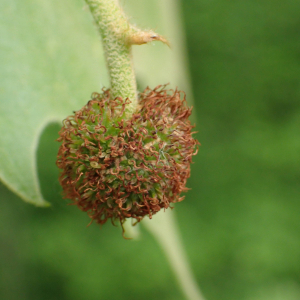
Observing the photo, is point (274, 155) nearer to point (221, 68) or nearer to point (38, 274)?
point (221, 68)

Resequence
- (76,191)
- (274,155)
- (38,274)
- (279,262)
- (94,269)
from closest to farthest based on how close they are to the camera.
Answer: (76,191) < (38,274) < (94,269) < (279,262) < (274,155)

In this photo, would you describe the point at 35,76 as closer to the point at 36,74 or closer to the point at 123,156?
the point at 36,74

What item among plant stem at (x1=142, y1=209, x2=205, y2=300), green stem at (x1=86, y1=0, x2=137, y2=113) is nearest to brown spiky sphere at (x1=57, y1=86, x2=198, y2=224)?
green stem at (x1=86, y1=0, x2=137, y2=113)

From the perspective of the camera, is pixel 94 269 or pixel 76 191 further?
pixel 94 269

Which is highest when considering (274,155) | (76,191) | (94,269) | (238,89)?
(76,191)

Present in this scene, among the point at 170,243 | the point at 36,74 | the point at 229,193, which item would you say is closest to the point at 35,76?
the point at 36,74

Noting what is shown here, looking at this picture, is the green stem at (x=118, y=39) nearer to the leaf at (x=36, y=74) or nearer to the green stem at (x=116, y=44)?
the green stem at (x=116, y=44)

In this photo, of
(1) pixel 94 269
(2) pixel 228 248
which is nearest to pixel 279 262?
(2) pixel 228 248
